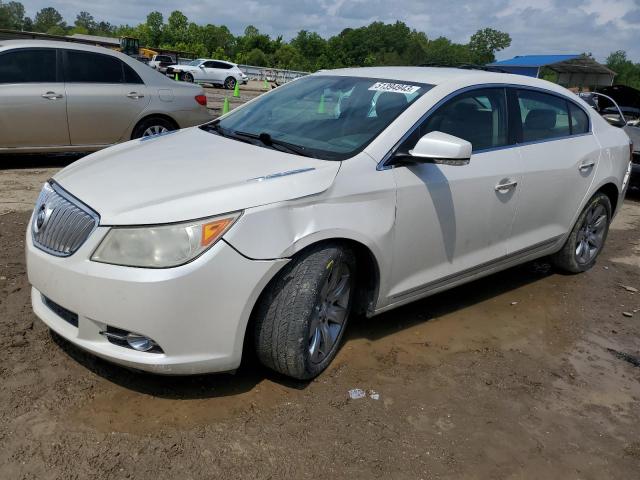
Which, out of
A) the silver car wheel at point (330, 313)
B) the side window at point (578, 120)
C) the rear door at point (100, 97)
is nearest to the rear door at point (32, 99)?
the rear door at point (100, 97)

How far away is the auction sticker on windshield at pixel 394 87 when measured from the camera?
3.63m

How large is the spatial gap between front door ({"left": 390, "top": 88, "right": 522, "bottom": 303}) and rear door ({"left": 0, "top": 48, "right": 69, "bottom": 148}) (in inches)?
208

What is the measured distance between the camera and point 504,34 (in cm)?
10950

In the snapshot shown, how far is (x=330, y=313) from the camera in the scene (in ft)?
10.6

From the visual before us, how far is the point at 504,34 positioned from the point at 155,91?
374 feet

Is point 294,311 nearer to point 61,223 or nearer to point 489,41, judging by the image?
point 61,223

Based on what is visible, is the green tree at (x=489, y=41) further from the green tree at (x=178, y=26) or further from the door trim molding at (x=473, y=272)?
the door trim molding at (x=473, y=272)

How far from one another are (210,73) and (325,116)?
111 feet

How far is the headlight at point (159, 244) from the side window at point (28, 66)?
542 cm

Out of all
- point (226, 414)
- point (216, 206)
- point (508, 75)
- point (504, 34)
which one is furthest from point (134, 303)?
point (504, 34)

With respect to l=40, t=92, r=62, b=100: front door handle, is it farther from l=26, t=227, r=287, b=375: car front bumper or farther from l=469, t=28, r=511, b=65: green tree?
l=469, t=28, r=511, b=65: green tree

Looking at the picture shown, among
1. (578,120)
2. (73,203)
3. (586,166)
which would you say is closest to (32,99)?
(73,203)

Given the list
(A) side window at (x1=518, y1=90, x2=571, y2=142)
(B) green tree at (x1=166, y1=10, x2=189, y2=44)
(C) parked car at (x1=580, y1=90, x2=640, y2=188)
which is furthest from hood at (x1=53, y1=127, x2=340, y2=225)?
(B) green tree at (x1=166, y1=10, x2=189, y2=44)

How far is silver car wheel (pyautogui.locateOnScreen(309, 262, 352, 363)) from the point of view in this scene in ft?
10.1
